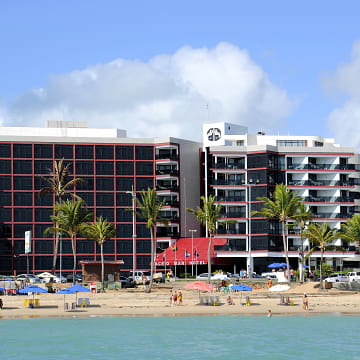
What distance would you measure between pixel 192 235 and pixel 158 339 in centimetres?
6766

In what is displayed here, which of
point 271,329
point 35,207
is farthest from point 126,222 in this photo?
point 271,329

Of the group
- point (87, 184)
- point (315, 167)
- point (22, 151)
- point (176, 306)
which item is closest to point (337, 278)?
point (315, 167)

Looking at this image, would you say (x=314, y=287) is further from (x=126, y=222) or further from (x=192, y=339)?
(x=126, y=222)

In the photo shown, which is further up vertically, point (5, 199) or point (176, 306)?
point (5, 199)

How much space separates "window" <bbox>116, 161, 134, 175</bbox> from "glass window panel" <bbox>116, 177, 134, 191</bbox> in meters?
1.09

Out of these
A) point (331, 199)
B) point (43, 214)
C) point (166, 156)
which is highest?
point (166, 156)

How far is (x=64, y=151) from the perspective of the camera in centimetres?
14188

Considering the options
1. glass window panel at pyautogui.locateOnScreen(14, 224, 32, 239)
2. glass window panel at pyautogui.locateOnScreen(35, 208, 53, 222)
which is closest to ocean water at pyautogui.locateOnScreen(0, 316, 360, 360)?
glass window panel at pyautogui.locateOnScreen(35, 208, 53, 222)

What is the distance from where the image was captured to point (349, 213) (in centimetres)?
14600

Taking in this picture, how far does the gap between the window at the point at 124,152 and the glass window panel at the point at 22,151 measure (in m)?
15.8

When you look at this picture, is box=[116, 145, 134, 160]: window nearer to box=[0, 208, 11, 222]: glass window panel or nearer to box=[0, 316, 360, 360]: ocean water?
box=[0, 208, 11, 222]: glass window panel

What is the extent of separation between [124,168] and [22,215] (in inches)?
790

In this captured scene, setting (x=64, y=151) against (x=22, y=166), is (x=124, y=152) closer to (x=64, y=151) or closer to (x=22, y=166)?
(x=64, y=151)

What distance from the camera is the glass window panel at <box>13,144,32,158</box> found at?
140m
